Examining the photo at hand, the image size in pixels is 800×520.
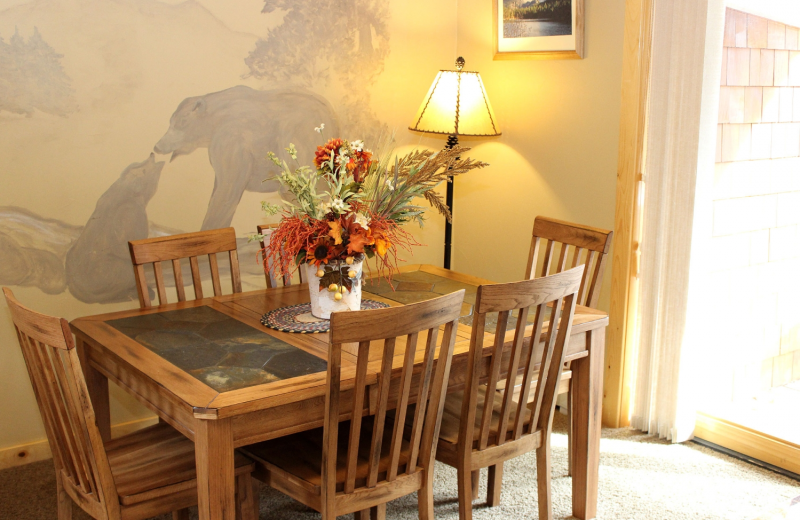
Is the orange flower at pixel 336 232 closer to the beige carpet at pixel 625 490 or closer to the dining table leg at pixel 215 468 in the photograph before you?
the dining table leg at pixel 215 468

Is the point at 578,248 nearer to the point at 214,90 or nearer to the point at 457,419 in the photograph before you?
the point at 457,419

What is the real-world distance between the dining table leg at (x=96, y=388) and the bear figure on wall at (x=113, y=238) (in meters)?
0.78

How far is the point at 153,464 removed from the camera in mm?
2100

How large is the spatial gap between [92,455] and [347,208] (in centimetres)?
95

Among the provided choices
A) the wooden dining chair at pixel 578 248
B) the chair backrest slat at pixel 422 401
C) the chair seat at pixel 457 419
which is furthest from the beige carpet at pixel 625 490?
the chair backrest slat at pixel 422 401

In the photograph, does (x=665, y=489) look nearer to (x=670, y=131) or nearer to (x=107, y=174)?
(x=670, y=131)

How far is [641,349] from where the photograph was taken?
3.30 meters

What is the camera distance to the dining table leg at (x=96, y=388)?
7.81 ft

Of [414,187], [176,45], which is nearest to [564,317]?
[414,187]

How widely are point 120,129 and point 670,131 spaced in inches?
88.8

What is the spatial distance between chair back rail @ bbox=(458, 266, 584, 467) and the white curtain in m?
0.99

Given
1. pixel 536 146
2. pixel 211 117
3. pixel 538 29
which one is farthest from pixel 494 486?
pixel 538 29

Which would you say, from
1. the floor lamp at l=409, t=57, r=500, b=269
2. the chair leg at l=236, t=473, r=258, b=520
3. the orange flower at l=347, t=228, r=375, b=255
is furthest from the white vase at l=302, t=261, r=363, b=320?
the floor lamp at l=409, t=57, r=500, b=269

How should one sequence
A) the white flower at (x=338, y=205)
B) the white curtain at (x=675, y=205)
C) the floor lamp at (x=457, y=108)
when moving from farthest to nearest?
the floor lamp at (x=457, y=108)
the white curtain at (x=675, y=205)
the white flower at (x=338, y=205)
